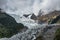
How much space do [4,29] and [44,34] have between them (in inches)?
547

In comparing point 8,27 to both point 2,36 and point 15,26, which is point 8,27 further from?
point 2,36

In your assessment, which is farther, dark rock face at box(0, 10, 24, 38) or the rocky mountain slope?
the rocky mountain slope

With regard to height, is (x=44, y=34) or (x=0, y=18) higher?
(x=0, y=18)

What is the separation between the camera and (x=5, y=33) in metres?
67.5

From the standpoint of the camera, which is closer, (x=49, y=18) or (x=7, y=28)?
(x=7, y=28)

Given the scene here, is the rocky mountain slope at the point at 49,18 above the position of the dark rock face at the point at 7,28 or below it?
above

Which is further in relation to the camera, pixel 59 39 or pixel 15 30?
pixel 15 30

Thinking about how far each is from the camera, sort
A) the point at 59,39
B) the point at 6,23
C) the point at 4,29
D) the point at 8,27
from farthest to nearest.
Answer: the point at 6,23 → the point at 8,27 → the point at 4,29 → the point at 59,39

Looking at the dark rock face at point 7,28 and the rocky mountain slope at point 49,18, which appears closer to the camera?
the dark rock face at point 7,28

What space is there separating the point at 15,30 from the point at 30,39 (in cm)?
1468

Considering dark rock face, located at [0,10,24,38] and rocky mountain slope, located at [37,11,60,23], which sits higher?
rocky mountain slope, located at [37,11,60,23]

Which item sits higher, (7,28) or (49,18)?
(49,18)

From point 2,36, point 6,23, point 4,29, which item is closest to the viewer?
point 2,36

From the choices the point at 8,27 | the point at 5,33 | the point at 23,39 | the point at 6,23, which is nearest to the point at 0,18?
the point at 6,23
